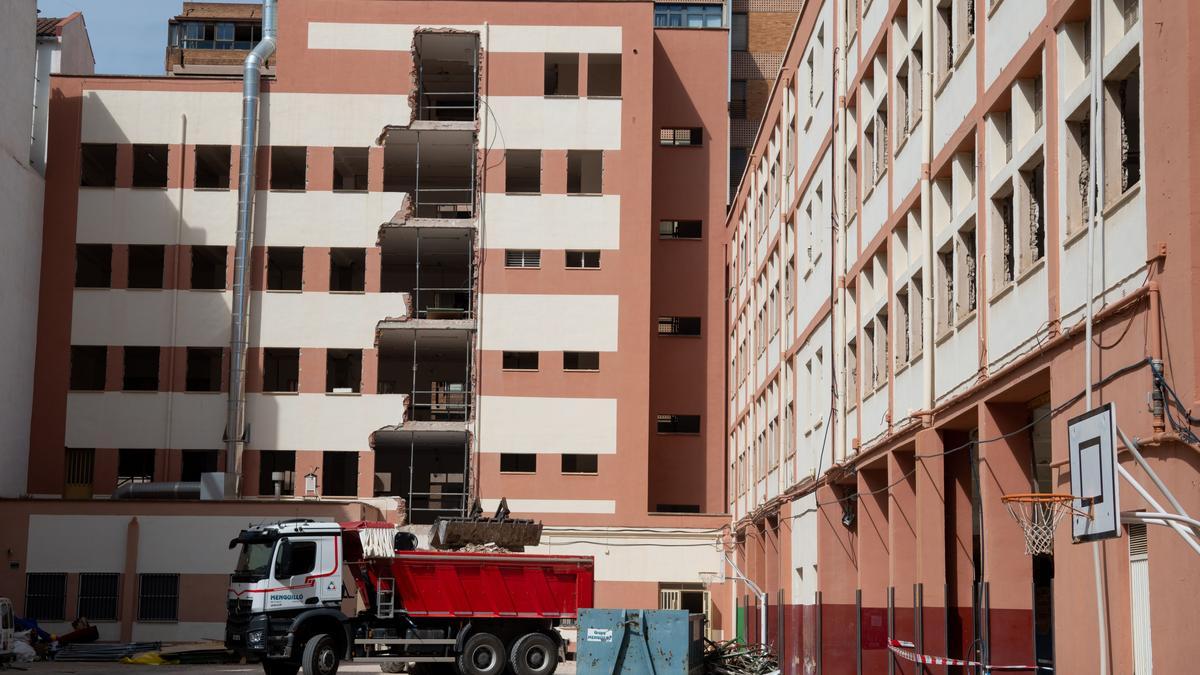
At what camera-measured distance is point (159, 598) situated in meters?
45.6

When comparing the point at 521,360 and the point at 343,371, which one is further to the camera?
the point at 343,371

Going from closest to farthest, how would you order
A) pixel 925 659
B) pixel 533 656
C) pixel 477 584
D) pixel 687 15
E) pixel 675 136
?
pixel 925 659, pixel 533 656, pixel 477 584, pixel 675 136, pixel 687 15

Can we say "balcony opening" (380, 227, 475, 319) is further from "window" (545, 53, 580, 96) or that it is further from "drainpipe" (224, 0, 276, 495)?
"window" (545, 53, 580, 96)

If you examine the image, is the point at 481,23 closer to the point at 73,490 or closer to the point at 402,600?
the point at 73,490

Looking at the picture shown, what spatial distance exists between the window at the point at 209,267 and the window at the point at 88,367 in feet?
13.9

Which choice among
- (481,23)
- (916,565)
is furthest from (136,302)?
(916,565)

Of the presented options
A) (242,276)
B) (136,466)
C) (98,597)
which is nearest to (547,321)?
(242,276)

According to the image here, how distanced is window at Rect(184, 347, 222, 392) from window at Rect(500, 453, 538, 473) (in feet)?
36.8

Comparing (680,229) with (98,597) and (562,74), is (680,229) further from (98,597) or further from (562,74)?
(98,597)

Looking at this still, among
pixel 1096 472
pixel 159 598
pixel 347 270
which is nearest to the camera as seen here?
pixel 1096 472

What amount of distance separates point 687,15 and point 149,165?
996 inches

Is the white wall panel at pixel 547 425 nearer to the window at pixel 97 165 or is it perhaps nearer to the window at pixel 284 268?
the window at pixel 284 268

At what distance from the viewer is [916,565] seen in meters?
23.8

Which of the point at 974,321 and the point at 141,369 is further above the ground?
the point at 141,369
